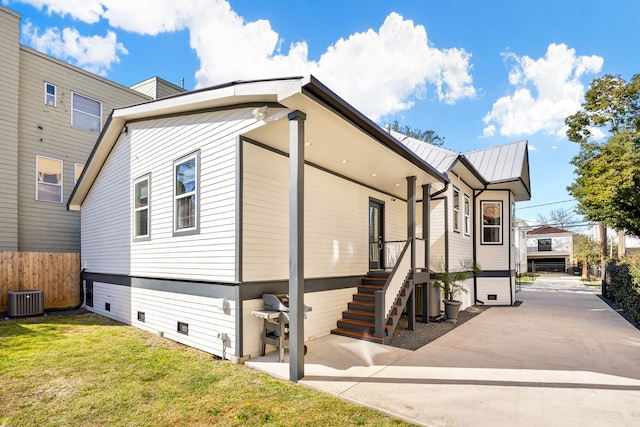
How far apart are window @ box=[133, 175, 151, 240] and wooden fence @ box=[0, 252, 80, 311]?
418 centimetres

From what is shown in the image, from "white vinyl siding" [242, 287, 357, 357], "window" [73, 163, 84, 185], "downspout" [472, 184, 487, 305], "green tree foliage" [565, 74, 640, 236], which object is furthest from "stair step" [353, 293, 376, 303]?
"window" [73, 163, 84, 185]

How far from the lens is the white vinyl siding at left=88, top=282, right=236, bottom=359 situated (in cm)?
540

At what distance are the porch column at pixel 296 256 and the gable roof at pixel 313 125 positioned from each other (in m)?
0.37

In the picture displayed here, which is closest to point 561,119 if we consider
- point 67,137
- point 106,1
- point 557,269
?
point 106,1

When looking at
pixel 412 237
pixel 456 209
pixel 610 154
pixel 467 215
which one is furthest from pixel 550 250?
pixel 412 237

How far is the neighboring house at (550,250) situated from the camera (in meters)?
35.4

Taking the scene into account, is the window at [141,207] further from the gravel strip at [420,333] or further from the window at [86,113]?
the window at [86,113]

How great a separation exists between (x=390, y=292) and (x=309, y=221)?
2.20 m

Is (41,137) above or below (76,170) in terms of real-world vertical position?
above

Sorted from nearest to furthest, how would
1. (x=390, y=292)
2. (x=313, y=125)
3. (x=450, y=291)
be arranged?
(x=313, y=125), (x=390, y=292), (x=450, y=291)

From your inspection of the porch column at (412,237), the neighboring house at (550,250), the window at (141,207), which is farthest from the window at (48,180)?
the neighboring house at (550,250)

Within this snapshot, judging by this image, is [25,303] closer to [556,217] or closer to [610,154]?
[610,154]

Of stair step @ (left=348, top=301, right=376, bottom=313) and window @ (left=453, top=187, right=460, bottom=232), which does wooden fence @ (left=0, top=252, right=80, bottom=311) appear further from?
window @ (left=453, top=187, right=460, bottom=232)

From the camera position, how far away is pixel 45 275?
959 cm
